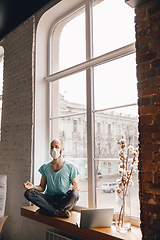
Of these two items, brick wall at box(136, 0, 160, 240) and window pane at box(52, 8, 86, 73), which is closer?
brick wall at box(136, 0, 160, 240)

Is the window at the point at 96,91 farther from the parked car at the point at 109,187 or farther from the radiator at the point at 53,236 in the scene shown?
the radiator at the point at 53,236

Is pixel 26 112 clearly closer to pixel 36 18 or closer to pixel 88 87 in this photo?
pixel 88 87

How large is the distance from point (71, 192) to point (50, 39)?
233 centimetres

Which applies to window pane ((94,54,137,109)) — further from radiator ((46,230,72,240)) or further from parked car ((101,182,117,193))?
radiator ((46,230,72,240))

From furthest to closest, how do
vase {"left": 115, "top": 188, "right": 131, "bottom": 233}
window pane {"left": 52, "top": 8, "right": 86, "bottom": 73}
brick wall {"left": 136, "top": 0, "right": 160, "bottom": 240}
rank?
window pane {"left": 52, "top": 8, "right": 86, "bottom": 73} → vase {"left": 115, "top": 188, "right": 131, "bottom": 233} → brick wall {"left": 136, "top": 0, "right": 160, "bottom": 240}

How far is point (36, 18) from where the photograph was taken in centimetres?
346

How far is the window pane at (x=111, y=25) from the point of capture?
247 cm

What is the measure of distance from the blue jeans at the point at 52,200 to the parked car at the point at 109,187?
30 cm

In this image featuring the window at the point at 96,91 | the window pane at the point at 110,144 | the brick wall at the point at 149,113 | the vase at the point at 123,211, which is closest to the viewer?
the brick wall at the point at 149,113

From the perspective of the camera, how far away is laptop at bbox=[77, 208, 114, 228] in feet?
6.75

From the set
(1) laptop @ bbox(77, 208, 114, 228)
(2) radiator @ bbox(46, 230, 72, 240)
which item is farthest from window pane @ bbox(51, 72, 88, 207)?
(1) laptop @ bbox(77, 208, 114, 228)

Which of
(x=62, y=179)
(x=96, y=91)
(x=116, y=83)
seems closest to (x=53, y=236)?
(x=62, y=179)

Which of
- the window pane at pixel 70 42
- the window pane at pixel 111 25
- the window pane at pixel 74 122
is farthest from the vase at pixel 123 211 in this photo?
the window pane at pixel 70 42

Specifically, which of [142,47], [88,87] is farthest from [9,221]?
[142,47]
